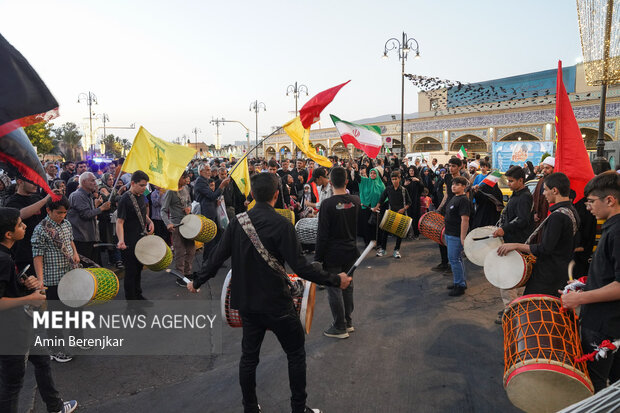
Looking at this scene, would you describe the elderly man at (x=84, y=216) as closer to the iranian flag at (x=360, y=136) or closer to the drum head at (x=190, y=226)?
the drum head at (x=190, y=226)

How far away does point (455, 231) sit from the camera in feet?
19.6

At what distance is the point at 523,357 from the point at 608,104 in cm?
3281

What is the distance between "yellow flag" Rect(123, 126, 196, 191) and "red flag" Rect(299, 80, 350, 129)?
299 centimetres

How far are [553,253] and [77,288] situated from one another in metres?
4.94

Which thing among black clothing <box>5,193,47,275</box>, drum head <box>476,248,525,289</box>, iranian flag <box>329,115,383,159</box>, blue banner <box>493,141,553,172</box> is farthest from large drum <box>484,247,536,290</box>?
blue banner <box>493,141,553,172</box>

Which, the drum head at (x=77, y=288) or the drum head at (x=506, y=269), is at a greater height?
the drum head at (x=506, y=269)

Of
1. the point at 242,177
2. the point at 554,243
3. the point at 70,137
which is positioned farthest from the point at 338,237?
the point at 70,137

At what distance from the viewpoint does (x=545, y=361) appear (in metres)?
2.48

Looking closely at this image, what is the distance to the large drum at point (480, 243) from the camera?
4961 mm

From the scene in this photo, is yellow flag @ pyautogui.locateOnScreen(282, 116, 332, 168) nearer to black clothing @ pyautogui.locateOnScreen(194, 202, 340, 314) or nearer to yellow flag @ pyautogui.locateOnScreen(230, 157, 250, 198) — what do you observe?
yellow flag @ pyautogui.locateOnScreen(230, 157, 250, 198)

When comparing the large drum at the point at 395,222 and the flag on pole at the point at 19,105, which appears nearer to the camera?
the flag on pole at the point at 19,105

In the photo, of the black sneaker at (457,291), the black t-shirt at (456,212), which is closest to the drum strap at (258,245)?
the black t-shirt at (456,212)

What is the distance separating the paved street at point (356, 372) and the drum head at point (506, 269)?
84cm

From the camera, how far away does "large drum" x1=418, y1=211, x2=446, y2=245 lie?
22.0ft
